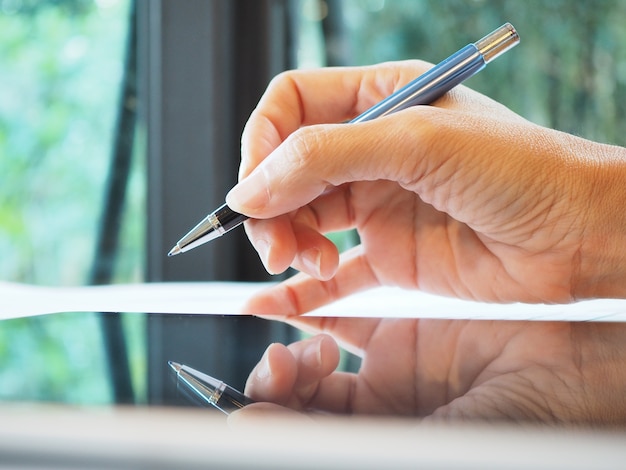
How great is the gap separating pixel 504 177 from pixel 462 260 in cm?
15

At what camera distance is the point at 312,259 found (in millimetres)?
561

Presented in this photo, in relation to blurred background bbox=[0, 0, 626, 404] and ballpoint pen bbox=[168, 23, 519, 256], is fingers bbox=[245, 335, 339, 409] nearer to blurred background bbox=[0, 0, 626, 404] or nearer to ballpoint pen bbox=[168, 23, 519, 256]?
ballpoint pen bbox=[168, 23, 519, 256]

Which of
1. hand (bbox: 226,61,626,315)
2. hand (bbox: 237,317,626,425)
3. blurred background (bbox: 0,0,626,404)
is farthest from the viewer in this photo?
blurred background (bbox: 0,0,626,404)

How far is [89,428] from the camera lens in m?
0.16

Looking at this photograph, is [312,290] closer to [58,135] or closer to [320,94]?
[320,94]

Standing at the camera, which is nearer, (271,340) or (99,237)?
(271,340)

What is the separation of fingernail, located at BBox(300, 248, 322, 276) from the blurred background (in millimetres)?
529

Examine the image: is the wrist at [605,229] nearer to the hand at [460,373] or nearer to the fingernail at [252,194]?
the hand at [460,373]

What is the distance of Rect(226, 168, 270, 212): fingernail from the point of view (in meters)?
0.47

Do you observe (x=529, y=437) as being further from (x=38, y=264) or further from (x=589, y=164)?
(x=38, y=264)

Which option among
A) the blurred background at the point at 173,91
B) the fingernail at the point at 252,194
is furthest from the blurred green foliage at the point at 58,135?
the fingernail at the point at 252,194

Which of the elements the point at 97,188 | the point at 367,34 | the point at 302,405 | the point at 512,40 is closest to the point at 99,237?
the point at 97,188

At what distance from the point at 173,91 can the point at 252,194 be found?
668 millimetres

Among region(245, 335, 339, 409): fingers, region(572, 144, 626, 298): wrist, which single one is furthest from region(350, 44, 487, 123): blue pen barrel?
region(245, 335, 339, 409): fingers
